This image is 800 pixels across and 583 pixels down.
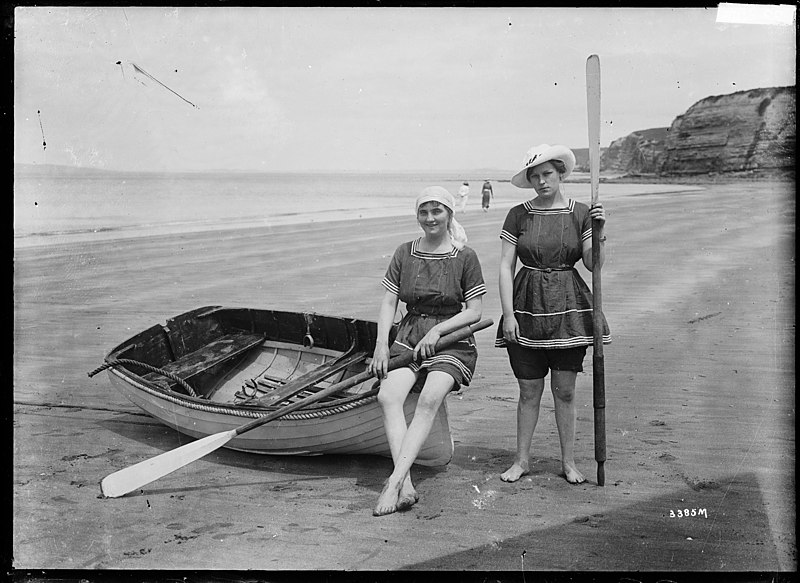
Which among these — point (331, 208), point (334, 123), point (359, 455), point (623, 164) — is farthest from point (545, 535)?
point (623, 164)

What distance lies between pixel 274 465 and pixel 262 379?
1.26 m

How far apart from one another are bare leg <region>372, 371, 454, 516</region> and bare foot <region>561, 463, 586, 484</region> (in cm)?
88

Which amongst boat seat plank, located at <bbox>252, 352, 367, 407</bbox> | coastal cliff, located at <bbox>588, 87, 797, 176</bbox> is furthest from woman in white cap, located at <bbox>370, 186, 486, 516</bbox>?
coastal cliff, located at <bbox>588, 87, 797, 176</bbox>

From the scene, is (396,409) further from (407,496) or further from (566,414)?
(566,414)

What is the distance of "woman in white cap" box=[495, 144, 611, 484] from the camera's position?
Result: 4352 mm

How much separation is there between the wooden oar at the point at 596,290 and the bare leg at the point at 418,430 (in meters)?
0.84

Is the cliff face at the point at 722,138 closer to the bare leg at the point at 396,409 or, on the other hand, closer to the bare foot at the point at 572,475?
the bare foot at the point at 572,475

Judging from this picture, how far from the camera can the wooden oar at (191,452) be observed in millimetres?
4465

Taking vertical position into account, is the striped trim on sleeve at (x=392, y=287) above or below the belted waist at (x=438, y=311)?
above

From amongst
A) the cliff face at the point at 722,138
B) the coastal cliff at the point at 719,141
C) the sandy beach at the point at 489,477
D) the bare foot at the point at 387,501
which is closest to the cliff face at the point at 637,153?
the coastal cliff at the point at 719,141

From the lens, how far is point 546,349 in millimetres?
4426

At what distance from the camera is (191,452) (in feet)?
15.4

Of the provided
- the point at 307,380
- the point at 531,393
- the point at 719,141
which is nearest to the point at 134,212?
the point at 719,141

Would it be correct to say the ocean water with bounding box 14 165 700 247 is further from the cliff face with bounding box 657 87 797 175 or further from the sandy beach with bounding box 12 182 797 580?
the sandy beach with bounding box 12 182 797 580
